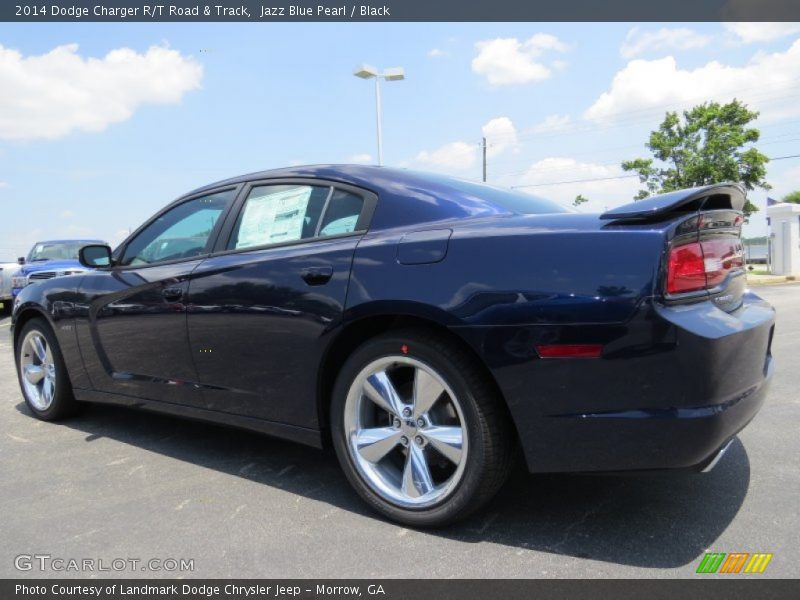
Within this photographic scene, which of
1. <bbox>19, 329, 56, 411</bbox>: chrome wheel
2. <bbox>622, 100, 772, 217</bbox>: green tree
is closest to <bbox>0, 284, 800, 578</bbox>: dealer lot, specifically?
<bbox>19, 329, 56, 411</bbox>: chrome wheel

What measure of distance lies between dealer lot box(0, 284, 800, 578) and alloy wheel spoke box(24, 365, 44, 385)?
2.74 feet

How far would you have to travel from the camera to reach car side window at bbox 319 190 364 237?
9.29 ft

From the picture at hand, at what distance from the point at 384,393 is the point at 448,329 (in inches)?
15.9

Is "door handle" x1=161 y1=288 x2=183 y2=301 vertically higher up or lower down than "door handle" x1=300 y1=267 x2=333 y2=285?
lower down

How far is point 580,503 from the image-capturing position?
266 centimetres

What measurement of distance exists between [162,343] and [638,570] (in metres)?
2.55

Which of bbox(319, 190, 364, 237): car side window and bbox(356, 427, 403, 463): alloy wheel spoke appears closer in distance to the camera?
bbox(356, 427, 403, 463): alloy wheel spoke

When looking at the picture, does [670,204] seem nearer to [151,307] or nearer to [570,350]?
[570,350]

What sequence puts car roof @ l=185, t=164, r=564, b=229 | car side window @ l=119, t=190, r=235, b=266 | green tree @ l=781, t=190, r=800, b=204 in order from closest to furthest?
car roof @ l=185, t=164, r=564, b=229, car side window @ l=119, t=190, r=235, b=266, green tree @ l=781, t=190, r=800, b=204

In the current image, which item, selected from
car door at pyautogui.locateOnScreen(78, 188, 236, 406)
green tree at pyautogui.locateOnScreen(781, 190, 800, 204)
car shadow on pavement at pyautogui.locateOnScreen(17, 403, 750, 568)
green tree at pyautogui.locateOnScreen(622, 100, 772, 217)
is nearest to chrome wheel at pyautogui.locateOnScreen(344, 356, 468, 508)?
car shadow on pavement at pyautogui.locateOnScreen(17, 403, 750, 568)

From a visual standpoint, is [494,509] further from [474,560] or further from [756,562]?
[756,562]
